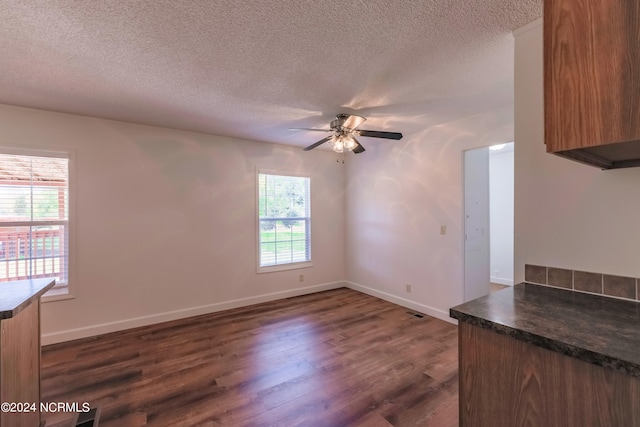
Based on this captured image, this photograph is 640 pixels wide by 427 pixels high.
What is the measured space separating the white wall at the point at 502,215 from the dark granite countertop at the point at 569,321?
4.25 metres

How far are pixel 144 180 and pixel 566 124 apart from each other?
384cm

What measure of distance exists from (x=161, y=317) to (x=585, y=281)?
13.1ft

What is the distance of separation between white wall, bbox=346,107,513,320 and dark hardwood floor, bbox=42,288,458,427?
56cm

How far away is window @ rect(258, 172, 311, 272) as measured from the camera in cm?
426

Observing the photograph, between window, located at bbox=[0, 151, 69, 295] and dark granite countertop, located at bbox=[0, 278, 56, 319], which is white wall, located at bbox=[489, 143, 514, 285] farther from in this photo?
window, located at bbox=[0, 151, 69, 295]

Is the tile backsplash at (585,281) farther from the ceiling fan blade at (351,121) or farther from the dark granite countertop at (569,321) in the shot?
the ceiling fan blade at (351,121)

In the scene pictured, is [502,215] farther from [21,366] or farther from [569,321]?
[21,366]

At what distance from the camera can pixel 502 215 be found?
512 centimetres

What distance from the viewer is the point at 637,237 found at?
4.09 ft

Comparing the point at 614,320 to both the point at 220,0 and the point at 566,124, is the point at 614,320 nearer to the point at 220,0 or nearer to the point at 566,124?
the point at 566,124

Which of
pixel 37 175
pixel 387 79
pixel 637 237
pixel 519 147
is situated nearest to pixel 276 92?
pixel 387 79

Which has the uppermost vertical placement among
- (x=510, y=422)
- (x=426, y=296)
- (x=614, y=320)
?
(x=614, y=320)

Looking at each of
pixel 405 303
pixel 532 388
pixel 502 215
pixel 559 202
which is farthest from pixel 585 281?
pixel 502 215

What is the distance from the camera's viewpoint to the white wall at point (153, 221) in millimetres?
3008
